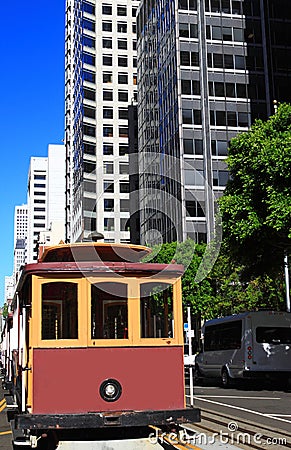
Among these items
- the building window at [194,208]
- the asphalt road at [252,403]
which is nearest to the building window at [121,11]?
the building window at [194,208]

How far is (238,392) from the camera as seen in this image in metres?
23.6

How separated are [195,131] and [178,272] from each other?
50.4m

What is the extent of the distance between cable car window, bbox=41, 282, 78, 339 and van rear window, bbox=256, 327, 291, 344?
1546 centimetres

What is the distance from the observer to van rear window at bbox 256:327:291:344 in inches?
961

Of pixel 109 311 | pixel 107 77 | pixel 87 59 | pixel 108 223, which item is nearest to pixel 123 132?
pixel 107 77

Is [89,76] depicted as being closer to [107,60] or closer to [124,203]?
[107,60]

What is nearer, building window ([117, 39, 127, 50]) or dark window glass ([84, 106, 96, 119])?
dark window glass ([84, 106, 96, 119])

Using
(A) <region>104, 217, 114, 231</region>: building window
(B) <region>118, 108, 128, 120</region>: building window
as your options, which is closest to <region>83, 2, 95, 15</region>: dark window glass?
(B) <region>118, 108, 128, 120</region>: building window

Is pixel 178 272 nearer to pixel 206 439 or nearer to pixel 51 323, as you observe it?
pixel 51 323

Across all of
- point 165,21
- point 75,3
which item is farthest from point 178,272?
point 75,3

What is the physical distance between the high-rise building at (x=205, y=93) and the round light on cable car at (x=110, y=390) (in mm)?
46583

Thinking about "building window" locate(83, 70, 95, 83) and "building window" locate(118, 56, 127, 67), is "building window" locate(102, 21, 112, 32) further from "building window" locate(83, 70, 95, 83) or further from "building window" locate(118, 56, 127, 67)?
"building window" locate(83, 70, 95, 83)

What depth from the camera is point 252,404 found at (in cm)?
1870

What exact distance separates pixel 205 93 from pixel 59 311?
52.7 metres
